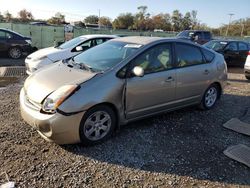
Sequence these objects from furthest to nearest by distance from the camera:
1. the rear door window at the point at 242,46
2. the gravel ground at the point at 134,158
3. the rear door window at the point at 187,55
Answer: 1. the rear door window at the point at 242,46
2. the rear door window at the point at 187,55
3. the gravel ground at the point at 134,158

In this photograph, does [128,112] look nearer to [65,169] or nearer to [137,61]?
[137,61]

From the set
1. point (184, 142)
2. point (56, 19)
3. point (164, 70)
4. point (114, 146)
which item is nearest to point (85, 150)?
point (114, 146)

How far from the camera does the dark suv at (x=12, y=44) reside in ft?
44.0

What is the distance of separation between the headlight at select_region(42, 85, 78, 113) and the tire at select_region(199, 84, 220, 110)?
3.14m

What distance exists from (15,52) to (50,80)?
10607mm

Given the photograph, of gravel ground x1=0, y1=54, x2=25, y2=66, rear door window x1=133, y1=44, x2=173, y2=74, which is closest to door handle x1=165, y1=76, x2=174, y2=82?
rear door window x1=133, y1=44, x2=173, y2=74

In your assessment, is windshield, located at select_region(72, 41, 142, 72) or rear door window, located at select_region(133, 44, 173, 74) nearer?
windshield, located at select_region(72, 41, 142, 72)

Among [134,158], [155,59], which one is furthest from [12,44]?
[134,158]

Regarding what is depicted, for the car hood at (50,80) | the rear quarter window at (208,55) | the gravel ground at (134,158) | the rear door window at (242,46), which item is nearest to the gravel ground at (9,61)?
the gravel ground at (134,158)

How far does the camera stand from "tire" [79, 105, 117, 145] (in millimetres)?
3931

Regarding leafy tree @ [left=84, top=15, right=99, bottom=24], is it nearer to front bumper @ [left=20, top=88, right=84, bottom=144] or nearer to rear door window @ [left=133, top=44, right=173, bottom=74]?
rear door window @ [left=133, top=44, right=173, bottom=74]

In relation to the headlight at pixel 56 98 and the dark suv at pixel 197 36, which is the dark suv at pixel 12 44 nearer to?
the dark suv at pixel 197 36

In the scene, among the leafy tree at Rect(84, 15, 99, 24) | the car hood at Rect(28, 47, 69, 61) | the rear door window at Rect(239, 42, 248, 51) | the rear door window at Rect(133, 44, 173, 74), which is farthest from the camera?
the leafy tree at Rect(84, 15, 99, 24)

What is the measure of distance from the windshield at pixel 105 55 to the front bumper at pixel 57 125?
0.98m
